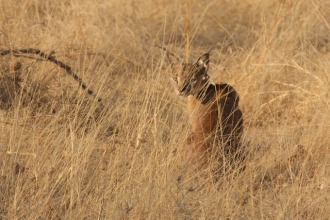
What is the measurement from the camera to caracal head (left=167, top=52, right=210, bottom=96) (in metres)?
5.37

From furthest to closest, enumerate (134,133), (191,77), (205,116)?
(191,77) → (205,116) → (134,133)

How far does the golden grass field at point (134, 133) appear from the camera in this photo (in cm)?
396

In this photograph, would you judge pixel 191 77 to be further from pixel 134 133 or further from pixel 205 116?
pixel 134 133

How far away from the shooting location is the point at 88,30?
24.4ft

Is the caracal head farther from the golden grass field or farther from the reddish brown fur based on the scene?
the golden grass field

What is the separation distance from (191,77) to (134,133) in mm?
879

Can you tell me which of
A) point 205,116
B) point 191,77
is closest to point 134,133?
point 205,116

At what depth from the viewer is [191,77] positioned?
17.6 feet

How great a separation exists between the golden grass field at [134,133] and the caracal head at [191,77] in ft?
0.52

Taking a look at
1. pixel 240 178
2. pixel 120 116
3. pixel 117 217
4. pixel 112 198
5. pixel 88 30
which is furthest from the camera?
pixel 88 30

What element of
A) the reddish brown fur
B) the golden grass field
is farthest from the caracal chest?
the golden grass field

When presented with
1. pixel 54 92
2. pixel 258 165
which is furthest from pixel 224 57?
pixel 258 165

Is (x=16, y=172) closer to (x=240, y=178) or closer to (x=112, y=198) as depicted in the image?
(x=112, y=198)

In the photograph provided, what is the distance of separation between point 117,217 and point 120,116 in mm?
1552
